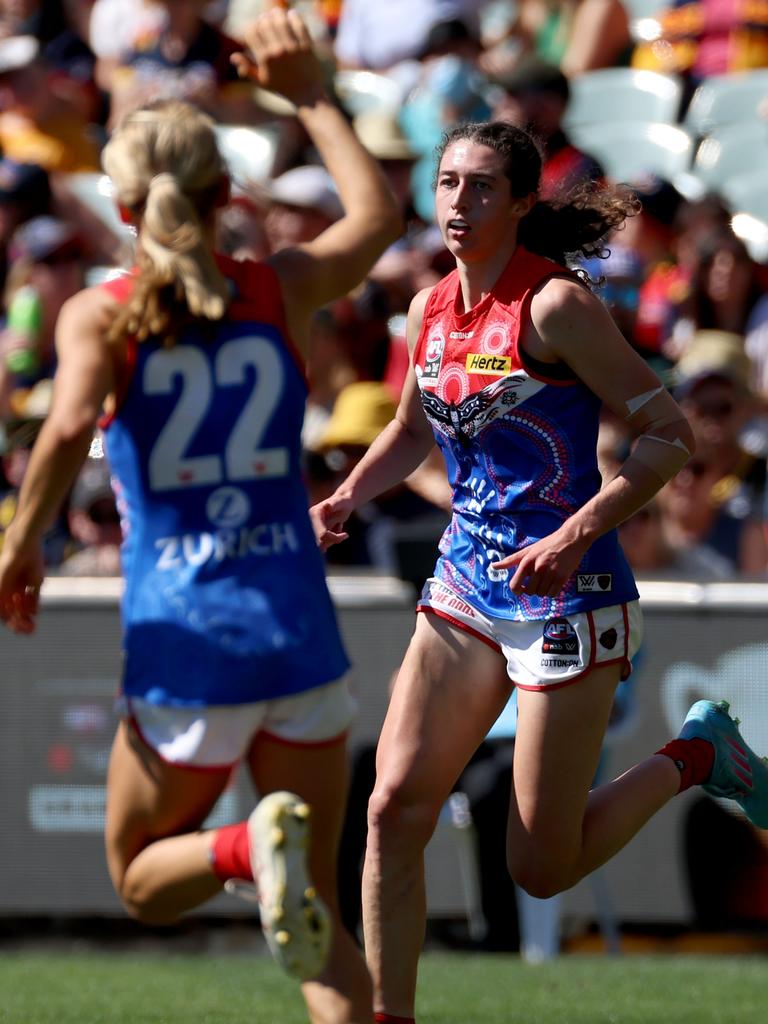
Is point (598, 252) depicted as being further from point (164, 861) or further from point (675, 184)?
point (675, 184)

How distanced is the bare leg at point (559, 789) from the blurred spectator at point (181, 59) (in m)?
8.20

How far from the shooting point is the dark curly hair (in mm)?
4633

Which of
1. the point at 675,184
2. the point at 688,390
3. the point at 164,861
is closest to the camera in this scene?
the point at 164,861

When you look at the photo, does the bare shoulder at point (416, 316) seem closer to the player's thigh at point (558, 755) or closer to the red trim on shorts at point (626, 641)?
the red trim on shorts at point (626, 641)

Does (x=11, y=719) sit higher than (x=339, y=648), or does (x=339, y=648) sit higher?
(x=339, y=648)

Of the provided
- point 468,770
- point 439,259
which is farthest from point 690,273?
point 468,770

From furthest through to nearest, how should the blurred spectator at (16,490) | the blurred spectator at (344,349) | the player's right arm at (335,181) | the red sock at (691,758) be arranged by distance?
1. the blurred spectator at (344,349)
2. the blurred spectator at (16,490)
3. the red sock at (691,758)
4. the player's right arm at (335,181)

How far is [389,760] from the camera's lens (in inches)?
180

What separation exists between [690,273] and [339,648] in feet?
21.3

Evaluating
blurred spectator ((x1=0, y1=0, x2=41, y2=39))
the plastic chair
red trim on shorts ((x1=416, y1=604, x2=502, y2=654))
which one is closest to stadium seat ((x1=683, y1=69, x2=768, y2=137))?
the plastic chair

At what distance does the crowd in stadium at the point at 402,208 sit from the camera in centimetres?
844

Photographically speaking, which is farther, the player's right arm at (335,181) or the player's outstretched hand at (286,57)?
the player's outstretched hand at (286,57)

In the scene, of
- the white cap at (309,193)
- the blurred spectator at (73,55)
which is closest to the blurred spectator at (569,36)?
the white cap at (309,193)

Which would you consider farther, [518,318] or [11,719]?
[11,719]
